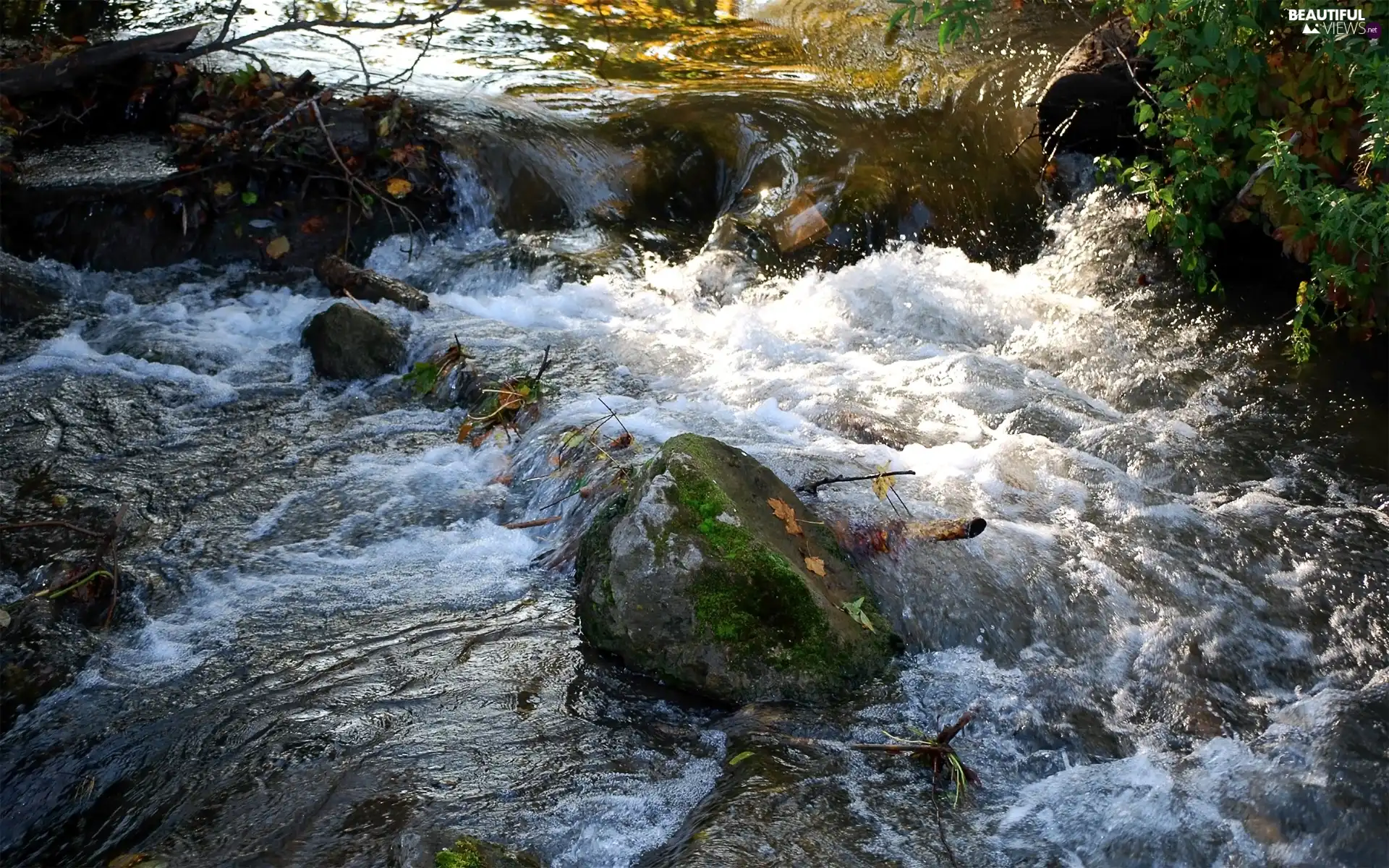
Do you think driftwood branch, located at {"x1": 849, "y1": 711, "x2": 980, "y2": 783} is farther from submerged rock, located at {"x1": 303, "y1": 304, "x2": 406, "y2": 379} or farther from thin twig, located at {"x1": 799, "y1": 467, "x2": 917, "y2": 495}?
submerged rock, located at {"x1": 303, "y1": 304, "x2": 406, "y2": 379}

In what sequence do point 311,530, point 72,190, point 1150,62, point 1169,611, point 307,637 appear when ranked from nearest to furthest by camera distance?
point 307,637
point 1169,611
point 311,530
point 72,190
point 1150,62

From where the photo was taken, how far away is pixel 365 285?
7.27 metres

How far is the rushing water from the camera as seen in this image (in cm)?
330

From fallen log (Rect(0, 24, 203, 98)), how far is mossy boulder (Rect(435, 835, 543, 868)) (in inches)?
240

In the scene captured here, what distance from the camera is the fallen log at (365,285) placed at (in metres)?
7.18

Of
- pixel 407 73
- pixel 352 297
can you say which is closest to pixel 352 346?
pixel 352 297

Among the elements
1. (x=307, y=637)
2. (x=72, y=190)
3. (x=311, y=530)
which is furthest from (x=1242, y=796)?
(x=72, y=190)

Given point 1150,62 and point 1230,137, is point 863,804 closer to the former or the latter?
point 1230,137

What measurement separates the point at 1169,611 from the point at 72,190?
7453 millimetres

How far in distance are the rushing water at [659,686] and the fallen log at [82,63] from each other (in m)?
1.37

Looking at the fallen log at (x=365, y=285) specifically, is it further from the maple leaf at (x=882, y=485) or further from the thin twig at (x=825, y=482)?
the maple leaf at (x=882, y=485)

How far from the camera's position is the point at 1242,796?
11.5ft

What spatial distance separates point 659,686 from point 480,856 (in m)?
1.13

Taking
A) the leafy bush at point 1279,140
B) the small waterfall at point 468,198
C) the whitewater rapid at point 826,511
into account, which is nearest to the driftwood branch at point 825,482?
the whitewater rapid at point 826,511
